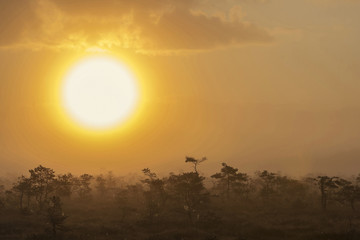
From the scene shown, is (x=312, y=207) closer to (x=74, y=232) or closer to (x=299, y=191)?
(x=299, y=191)

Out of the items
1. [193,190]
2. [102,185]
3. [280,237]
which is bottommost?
[280,237]

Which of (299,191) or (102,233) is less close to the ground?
(299,191)

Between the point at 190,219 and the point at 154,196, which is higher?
the point at 154,196

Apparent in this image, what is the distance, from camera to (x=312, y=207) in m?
85.8

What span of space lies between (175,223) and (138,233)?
30.3 ft

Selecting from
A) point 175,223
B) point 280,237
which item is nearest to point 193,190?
point 175,223

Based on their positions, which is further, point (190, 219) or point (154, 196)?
point (154, 196)

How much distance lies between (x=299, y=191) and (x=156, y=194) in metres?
36.2

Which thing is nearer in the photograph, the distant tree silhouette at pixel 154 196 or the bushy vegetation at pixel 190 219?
the bushy vegetation at pixel 190 219

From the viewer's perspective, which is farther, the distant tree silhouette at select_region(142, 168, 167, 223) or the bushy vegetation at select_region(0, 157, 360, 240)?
the distant tree silhouette at select_region(142, 168, 167, 223)

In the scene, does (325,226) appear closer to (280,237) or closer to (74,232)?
(280,237)

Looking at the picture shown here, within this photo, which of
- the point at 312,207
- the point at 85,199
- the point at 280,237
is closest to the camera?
the point at 280,237

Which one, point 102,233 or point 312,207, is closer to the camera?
point 102,233

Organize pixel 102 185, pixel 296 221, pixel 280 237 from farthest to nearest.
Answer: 1. pixel 102 185
2. pixel 296 221
3. pixel 280 237
